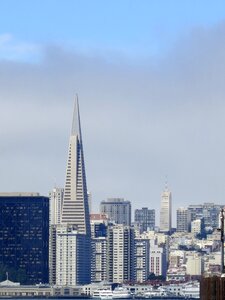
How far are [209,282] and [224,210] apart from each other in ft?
6.90

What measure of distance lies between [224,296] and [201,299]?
2.12 metres

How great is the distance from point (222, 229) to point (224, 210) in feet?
5.70

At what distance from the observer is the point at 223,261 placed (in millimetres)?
46031

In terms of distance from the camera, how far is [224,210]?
152 ft

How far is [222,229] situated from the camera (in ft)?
146

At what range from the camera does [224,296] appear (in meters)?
43.6

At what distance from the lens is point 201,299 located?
150ft

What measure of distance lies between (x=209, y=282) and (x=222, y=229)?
4.45 ft

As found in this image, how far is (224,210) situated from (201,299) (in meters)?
2.25

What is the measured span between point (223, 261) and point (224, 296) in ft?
8.19

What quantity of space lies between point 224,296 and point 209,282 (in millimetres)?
1448

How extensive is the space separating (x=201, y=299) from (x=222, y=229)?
2.07m

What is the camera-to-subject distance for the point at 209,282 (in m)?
45.0
